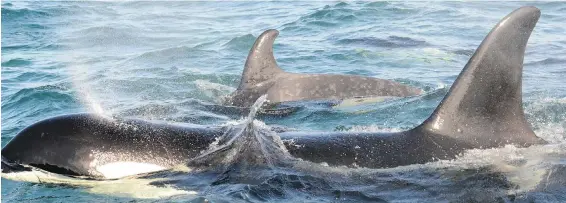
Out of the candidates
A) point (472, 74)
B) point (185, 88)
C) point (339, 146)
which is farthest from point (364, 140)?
point (185, 88)

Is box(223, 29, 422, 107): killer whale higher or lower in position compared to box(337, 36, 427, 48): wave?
higher

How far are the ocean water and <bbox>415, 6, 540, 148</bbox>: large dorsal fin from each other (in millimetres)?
228

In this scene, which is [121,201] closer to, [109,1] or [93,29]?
[93,29]

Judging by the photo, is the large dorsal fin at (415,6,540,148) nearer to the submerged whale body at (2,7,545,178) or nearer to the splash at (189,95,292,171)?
the submerged whale body at (2,7,545,178)

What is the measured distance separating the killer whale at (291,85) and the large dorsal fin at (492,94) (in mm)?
5460

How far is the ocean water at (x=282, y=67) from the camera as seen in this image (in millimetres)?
6117

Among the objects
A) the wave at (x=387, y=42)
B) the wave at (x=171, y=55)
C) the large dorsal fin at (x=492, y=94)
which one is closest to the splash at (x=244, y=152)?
the large dorsal fin at (x=492, y=94)

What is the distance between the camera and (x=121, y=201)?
6.14m

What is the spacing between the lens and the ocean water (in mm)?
6117

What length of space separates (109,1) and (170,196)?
31705 millimetres

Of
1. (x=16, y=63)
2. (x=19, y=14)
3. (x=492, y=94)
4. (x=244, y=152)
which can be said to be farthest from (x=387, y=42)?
(x=19, y=14)

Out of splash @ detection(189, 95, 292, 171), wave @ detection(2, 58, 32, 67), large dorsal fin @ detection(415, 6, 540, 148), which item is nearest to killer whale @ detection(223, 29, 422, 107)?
splash @ detection(189, 95, 292, 171)

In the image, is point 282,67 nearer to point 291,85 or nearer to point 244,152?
point 291,85

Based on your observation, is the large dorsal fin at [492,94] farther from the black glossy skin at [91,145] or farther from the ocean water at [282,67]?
the black glossy skin at [91,145]
